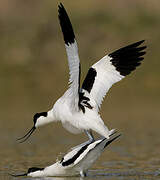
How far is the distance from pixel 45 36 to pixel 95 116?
2261cm

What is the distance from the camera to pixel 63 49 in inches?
1340

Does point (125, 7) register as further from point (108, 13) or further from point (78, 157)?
point (78, 157)

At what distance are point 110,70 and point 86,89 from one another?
1.72 ft

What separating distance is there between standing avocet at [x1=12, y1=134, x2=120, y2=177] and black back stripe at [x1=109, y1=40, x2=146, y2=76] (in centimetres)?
151

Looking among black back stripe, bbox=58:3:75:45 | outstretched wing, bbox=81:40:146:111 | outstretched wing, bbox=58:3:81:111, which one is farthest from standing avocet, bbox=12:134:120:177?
black back stripe, bbox=58:3:75:45

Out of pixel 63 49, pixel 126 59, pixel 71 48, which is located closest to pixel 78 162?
pixel 71 48

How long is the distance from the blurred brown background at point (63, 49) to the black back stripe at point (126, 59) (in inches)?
424

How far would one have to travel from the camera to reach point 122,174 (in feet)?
40.9

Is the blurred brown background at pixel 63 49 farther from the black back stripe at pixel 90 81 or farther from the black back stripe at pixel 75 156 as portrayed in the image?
the black back stripe at pixel 75 156

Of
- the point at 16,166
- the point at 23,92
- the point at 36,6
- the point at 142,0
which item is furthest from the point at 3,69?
the point at 16,166

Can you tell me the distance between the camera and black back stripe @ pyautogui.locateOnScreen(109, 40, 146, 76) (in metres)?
13.5

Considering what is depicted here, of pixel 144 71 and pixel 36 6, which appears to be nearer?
pixel 144 71

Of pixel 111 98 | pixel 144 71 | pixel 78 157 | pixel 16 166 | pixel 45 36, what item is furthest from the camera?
pixel 45 36

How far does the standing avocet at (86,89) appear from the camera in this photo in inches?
483
